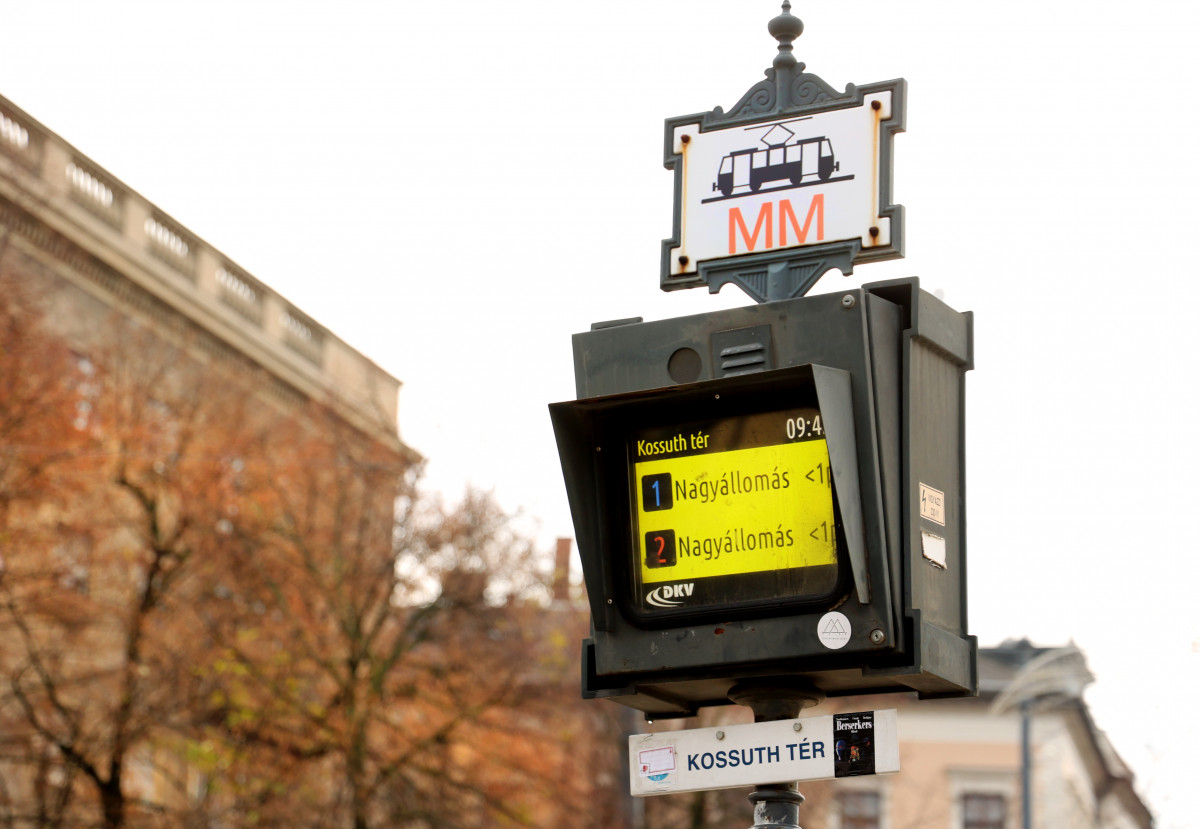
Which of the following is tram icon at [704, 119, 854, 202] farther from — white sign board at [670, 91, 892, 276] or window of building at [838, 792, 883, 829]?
window of building at [838, 792, 883, 829]

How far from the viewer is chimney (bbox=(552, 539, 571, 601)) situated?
27438 mm

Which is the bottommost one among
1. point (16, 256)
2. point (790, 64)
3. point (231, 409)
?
point (790, 64)

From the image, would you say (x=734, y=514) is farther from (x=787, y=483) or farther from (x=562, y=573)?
(x=562, y=573)

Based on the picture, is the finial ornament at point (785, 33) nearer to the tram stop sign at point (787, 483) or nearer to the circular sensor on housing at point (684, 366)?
the tram stop sign at point (787, 483)

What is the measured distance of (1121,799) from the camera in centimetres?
4644

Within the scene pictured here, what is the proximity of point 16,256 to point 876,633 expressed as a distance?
26.9m

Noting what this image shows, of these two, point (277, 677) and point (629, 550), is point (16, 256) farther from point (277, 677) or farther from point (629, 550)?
point (629, 550)

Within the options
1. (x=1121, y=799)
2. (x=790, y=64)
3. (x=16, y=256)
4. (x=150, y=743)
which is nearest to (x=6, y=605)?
(x=150, y=743)

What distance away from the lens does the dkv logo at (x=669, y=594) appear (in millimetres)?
4109

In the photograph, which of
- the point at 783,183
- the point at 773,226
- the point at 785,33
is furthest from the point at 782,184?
the point at 785,33

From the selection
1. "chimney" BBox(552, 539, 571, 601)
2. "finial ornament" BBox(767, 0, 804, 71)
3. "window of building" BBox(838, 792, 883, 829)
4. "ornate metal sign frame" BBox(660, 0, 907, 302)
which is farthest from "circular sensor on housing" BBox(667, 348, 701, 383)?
"window of building" BBox(838, 792, 883, 829)

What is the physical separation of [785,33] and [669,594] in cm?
172

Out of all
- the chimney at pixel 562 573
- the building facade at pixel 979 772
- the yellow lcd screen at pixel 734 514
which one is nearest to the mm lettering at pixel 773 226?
the yellow lcd screen at pixel 734 514

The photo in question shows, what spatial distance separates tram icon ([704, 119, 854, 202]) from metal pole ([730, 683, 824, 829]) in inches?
52.7
